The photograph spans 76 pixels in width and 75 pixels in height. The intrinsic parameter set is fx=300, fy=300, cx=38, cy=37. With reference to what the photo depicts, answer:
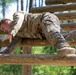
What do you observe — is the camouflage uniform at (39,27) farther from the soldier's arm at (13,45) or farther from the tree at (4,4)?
the tree at (4,4)

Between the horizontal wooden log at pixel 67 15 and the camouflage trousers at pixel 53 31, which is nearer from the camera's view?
the camouflage trousers at pixel 53 31

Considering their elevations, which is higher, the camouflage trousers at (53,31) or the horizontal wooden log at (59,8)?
the horizontal wooden log at (59,8)

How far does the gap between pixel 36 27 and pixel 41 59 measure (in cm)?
133

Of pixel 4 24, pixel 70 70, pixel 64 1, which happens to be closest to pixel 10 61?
pixel 4 24

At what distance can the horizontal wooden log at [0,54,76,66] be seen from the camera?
3.83m

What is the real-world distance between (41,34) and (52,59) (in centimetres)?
133

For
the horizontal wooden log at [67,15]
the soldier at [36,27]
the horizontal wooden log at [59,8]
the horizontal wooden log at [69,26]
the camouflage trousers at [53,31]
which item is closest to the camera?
the camouflage trousers at [53,31]

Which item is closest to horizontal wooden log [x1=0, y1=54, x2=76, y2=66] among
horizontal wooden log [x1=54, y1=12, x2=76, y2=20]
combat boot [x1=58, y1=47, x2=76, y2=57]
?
combat boot [x1=58, y1=47, x2=76, y2=57]

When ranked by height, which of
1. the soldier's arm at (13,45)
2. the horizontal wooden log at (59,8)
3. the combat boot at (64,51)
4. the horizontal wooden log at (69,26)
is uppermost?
the horizontal wooden log at (59,8)

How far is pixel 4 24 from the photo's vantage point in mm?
5172

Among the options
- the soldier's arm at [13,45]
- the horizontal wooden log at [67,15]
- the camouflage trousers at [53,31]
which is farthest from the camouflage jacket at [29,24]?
the horizontal wooden log at [67,15]

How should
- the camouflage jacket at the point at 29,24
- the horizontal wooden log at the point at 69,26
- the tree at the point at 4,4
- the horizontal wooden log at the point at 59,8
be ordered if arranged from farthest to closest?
the tree at the point at 4,4, the horizontal wooden log at the point at 59,8, the horizontal wooden log at the point at 69,26, the camouflage jacket at the point at 29,24

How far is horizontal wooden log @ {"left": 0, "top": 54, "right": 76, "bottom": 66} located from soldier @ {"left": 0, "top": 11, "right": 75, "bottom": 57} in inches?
9.2

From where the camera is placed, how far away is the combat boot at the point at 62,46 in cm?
391
